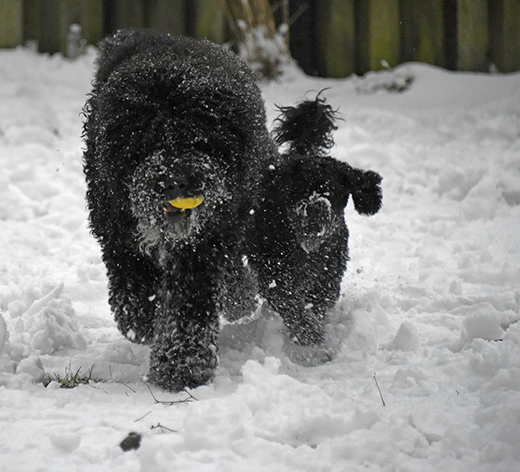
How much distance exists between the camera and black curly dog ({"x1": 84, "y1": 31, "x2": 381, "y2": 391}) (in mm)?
2932

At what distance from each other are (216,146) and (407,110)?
4.87m

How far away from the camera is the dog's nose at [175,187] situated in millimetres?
2850

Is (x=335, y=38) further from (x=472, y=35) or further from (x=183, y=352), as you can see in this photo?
(x=183, y=352)

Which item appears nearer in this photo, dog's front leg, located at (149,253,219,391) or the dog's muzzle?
the dog's muzzle

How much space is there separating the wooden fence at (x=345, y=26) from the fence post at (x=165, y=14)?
1cm

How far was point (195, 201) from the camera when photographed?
2936 mm

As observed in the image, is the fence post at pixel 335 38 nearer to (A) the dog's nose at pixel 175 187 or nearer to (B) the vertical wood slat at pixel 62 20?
(B) the vertical wood slat at pixel 62 20

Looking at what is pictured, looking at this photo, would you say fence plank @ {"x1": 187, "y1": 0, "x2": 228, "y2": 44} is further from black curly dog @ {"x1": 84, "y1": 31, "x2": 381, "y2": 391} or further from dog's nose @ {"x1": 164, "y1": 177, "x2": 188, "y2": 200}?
dog's nose @ {"x1": 164, "y1": 177, "x2": 188, "y2": 200}

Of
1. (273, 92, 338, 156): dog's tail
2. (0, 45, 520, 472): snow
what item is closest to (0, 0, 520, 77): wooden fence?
(0, 45, 520, 472): snow

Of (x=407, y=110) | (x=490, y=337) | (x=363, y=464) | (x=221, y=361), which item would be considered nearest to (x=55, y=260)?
(x=221, y=361)

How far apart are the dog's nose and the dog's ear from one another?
4.46 feet

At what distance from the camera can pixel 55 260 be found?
512 centimetres

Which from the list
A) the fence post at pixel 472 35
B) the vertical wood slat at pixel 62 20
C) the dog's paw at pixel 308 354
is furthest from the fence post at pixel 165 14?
the dog's paw at pixel 308 354

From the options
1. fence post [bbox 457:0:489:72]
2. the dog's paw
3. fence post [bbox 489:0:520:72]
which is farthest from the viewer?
fence post [bbox 489:0:520:72]
